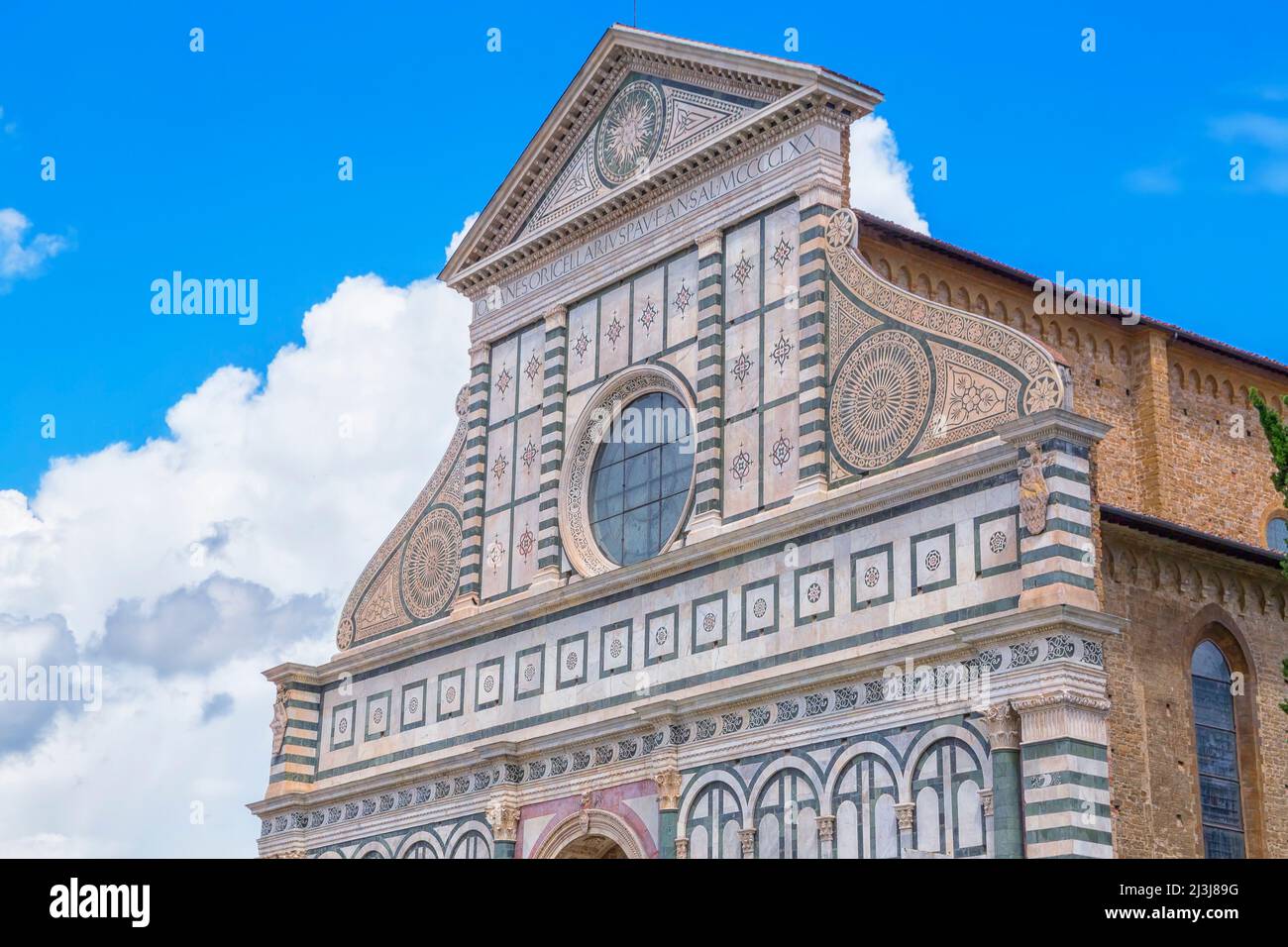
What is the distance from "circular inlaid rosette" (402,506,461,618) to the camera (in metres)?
25.6

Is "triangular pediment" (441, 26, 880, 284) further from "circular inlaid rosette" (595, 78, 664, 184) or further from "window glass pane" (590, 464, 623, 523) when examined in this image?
"window glass pane" (590, 464, 623, 523)

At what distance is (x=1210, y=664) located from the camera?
19.5m

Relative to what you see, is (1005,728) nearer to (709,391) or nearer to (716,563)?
(716,563)

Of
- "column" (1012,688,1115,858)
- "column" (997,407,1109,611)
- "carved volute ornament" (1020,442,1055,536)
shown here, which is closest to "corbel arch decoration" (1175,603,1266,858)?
"column" (1012,688,1115,858)

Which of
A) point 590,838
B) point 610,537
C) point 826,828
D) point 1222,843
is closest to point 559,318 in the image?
point 610,537

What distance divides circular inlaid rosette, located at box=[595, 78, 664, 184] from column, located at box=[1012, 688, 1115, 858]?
34.2ft

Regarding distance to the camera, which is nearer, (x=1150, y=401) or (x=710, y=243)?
(x=710, y=243)

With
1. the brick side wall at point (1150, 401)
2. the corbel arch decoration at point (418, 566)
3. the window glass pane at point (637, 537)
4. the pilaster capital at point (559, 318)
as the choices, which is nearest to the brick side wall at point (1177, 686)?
the brick side wall at point (1150, 401)

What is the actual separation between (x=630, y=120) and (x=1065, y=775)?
39.2 ft

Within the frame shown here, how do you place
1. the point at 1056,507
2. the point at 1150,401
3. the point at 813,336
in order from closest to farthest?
1. the point at 1056,507
2. the point at 813,336
3. the point at 1150,401

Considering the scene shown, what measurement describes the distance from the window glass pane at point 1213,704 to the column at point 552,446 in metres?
8.36

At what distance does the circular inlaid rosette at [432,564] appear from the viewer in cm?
2559
